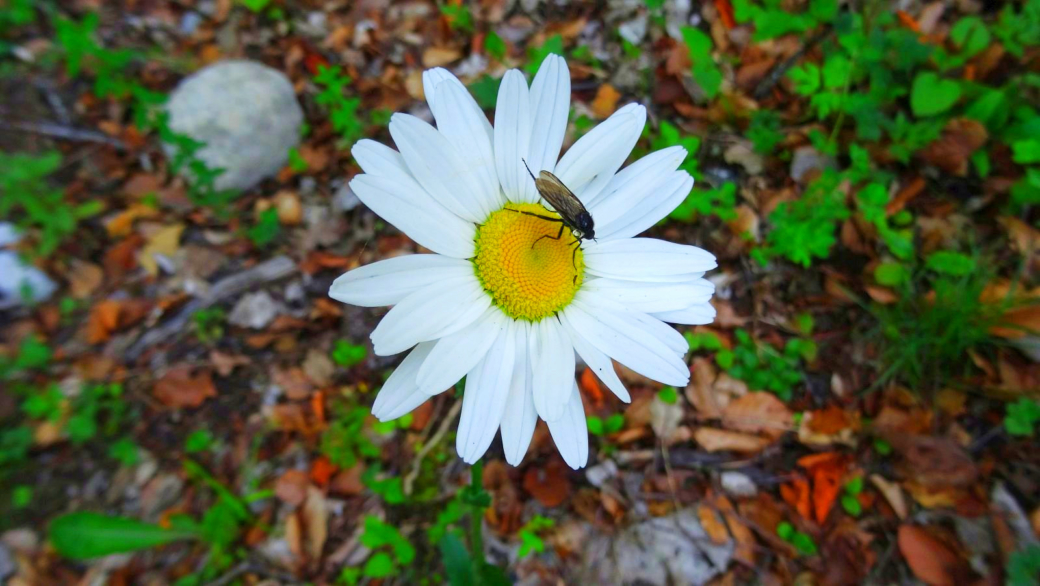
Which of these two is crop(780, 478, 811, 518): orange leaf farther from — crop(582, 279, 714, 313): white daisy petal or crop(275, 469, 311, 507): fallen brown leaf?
crop(275, 469, 311, 507): fallen brown leaf

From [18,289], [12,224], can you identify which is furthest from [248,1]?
[18,289]

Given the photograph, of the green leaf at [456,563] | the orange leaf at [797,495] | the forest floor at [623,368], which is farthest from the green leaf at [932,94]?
the green leaf at [456,563]

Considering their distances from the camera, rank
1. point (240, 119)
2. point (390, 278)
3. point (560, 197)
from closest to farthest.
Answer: point (390, 278) → point (560, 197) → point (240, 119)

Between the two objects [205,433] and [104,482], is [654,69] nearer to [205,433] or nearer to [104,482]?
[205,433]

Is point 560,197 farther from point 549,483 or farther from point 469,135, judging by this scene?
point 549,483

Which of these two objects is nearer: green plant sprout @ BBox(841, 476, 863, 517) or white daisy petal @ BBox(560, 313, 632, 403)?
white daisy petal @ BBox(560, 313, 632, 403)

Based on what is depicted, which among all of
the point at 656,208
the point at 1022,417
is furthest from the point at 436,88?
the point at 1022,417

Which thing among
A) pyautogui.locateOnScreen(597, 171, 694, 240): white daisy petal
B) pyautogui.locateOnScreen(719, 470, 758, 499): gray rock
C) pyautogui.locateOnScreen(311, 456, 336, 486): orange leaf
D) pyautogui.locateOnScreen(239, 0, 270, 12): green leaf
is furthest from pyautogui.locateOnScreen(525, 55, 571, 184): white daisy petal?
pyautogui.locateOnScreen(239, 0, 270, 12): green leaf
